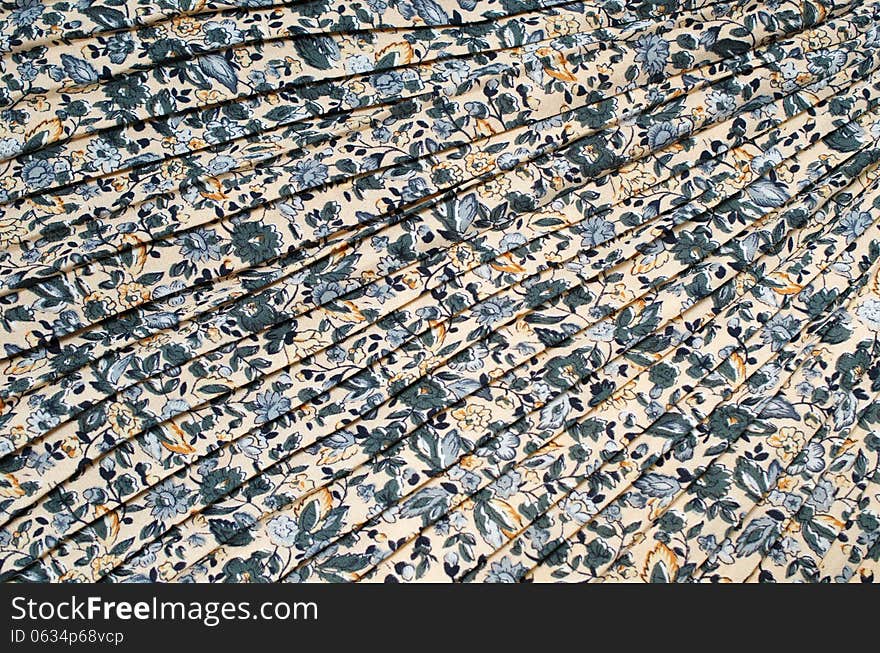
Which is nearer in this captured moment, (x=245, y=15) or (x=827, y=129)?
(x=245, y=15)

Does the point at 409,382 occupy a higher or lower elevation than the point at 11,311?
lower

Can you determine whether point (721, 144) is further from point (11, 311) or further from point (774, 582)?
point (11, 311)

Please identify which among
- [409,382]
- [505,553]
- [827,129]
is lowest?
[505,553]

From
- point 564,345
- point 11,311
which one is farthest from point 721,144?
point 11,311

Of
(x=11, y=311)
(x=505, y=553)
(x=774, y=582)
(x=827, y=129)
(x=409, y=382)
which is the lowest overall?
(x=774, y=582)

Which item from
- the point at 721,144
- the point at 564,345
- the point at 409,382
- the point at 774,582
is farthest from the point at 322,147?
the point at 774,582

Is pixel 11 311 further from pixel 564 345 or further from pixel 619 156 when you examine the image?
pixel 619 156
